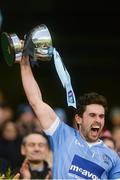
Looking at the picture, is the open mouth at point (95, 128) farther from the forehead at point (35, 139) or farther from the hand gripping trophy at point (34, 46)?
the forehead at point (35, 139)

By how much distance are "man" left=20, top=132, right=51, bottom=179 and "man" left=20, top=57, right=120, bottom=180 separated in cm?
150

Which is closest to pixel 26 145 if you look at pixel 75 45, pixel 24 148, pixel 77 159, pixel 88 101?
pixel 24 148

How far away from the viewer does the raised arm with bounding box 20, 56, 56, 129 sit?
6883mm

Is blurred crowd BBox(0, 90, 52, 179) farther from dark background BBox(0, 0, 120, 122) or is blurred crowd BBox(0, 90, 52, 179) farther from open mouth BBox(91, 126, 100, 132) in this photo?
dark background BBox(0, 0, 120, 122)

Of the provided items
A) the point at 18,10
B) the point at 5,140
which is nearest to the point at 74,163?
the point at 5,140

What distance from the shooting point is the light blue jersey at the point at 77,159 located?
6848 millimetres

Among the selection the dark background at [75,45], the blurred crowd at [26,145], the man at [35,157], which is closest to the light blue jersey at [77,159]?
the blurred crowd at [26,145]

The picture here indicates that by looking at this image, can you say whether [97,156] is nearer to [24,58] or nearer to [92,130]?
[92,130]

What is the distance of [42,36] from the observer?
704 centimetres

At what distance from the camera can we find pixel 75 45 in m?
15.6

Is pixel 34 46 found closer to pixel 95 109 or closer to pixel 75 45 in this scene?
pixel 95 109

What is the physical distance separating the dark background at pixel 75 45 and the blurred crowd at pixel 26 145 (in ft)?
9.01

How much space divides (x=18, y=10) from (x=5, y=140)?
4.73 metres

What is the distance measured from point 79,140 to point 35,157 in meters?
2.16
